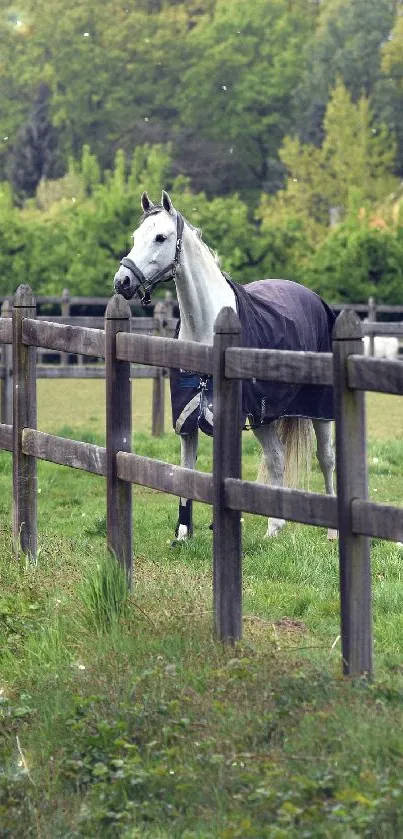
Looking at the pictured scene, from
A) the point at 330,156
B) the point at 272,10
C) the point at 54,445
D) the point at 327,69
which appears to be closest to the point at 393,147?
the point at 330,156

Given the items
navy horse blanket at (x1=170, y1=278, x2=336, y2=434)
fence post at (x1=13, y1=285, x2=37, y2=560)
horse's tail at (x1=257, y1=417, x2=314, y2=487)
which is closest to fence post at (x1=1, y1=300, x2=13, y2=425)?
navy horse blanket at (x1=170, y1=278, x2=336, y2=434)

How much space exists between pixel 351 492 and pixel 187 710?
0.96 meters

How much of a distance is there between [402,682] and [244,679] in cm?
57

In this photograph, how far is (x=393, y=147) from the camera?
60094 millimetres

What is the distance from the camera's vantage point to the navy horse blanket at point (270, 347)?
9289 millimetres

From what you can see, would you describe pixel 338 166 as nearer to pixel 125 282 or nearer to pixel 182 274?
pixel 182 274

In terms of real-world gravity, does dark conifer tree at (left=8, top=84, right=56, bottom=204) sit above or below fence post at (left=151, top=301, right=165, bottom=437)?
above

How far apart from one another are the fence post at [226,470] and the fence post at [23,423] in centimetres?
258

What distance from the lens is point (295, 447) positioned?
32.9 ft

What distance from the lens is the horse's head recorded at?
9219 millimetres

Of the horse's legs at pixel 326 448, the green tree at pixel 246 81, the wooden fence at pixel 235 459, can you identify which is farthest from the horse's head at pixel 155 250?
the green tree at pixel 246 81

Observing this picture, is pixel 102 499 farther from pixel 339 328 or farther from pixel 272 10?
pixel 272 10

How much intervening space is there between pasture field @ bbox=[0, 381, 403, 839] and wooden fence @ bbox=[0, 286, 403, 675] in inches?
11.3

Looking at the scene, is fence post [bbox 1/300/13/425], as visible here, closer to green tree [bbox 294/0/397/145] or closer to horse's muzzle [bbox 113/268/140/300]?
horse's muzzle [bbox 113/268/140/300]
